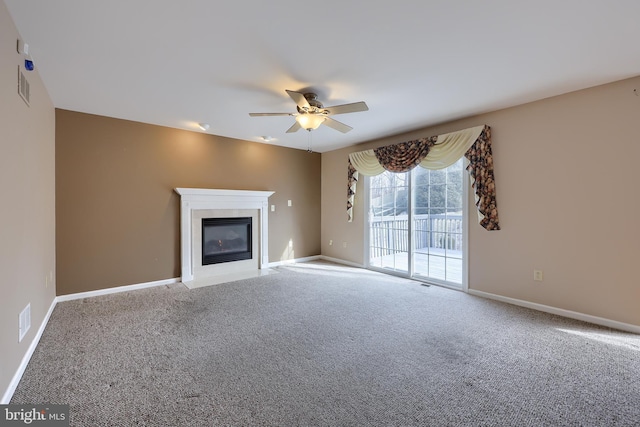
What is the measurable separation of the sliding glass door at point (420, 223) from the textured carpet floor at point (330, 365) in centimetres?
92

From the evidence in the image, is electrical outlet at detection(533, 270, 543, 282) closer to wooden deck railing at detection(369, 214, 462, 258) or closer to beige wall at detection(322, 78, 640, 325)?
beige wall at detection(322, 78, 640, 325)

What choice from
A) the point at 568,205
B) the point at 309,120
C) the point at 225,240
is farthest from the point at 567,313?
the point at 225,240

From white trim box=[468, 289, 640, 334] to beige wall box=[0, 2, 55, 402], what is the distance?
15.5 ft

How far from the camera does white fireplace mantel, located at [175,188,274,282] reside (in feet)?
14.9

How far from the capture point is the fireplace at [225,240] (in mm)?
4840

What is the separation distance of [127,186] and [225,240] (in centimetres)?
175

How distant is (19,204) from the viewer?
2100 mm

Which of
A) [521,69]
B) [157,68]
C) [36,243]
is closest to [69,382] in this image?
[36,243]

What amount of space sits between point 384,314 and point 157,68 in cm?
344

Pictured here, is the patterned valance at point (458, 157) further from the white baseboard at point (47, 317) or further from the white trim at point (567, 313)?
the white baseboard at point (47, 317)

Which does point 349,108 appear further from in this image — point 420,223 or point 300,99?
point 420,223

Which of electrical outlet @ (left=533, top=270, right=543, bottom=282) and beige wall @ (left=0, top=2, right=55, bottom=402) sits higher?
beige wall @ (left=0, top=2, right=55, bottom=402)

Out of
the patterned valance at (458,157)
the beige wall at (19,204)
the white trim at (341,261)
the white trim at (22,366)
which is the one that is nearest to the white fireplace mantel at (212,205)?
the white trim at (341,261)

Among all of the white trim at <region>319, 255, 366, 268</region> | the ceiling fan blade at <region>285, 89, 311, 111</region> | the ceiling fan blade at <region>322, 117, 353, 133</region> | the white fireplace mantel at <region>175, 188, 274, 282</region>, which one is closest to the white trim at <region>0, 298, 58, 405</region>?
the white fireplace mantel at <region>175, 188, 274, 282</region>
